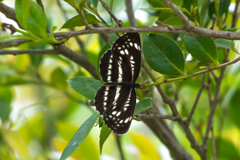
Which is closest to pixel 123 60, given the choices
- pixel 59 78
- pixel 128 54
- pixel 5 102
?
pixel 128 54

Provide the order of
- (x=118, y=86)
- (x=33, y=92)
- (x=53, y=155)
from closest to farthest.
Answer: (x=118, y=86) → (x=53, y=155) → (x=33, y=92)

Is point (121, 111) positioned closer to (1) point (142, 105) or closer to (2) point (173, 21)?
(1) point (142, 105)

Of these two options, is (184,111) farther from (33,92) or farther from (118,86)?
(33,92)

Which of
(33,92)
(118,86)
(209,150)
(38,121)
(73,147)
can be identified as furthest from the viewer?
(33,92)

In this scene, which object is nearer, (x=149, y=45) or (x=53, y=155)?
(x=149, y=45)

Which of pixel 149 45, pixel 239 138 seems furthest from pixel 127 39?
pixel 239 138

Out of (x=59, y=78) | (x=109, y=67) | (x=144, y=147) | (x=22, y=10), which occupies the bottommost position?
(x=144, y=147)

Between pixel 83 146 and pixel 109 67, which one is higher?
pixel 109 67

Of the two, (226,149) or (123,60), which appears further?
(226,149)
